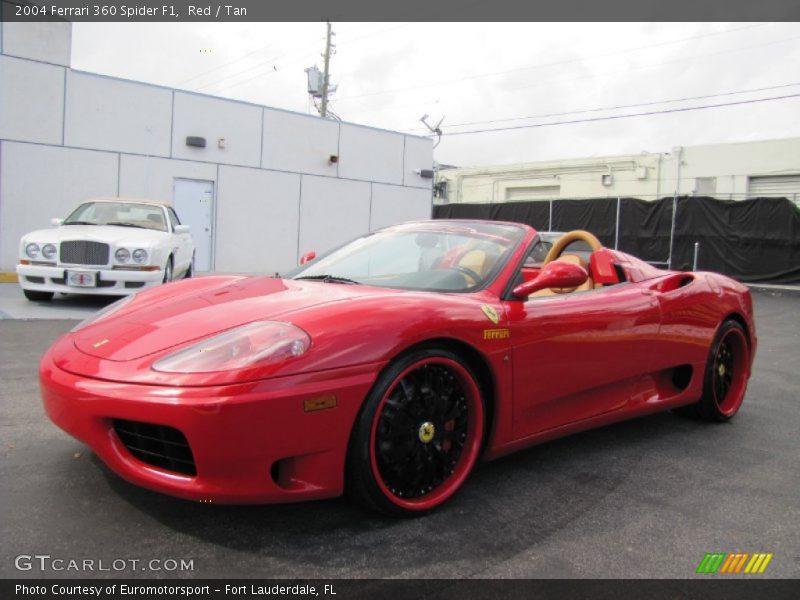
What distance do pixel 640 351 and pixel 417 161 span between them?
15640 millimetres

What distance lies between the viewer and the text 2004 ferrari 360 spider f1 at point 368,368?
210 cm

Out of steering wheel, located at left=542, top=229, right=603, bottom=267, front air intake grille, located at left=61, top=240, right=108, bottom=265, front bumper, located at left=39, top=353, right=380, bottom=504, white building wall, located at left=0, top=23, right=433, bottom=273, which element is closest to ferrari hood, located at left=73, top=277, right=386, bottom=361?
front bumper, located at left=39, top=353, right=380, bottom=504

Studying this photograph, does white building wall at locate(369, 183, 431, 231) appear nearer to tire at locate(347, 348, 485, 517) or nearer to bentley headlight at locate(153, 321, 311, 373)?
tire at locate(347, 348, 485, 517)

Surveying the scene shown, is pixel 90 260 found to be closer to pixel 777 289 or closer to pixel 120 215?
pixel 120 215

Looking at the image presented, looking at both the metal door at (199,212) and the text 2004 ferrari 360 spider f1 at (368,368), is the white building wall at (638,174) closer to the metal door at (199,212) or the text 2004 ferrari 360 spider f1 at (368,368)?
the metal door at (199,212)

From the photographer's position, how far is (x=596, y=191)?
3419 centimetres

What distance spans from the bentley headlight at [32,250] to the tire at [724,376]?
720 centimetres

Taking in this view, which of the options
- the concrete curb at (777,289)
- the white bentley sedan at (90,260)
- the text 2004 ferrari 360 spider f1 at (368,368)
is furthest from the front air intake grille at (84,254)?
the concrete curb at (777,289)

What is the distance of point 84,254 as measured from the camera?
7766 millimetres

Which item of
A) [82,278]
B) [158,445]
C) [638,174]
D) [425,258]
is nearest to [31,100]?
[82,278]

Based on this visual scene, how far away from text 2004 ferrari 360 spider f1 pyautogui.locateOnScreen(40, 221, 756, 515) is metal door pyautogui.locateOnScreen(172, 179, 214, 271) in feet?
Answer: 38.7

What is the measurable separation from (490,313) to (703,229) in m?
15.6

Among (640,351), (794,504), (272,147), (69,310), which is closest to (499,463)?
(640,351)

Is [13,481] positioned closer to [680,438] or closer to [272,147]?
[680,438]
